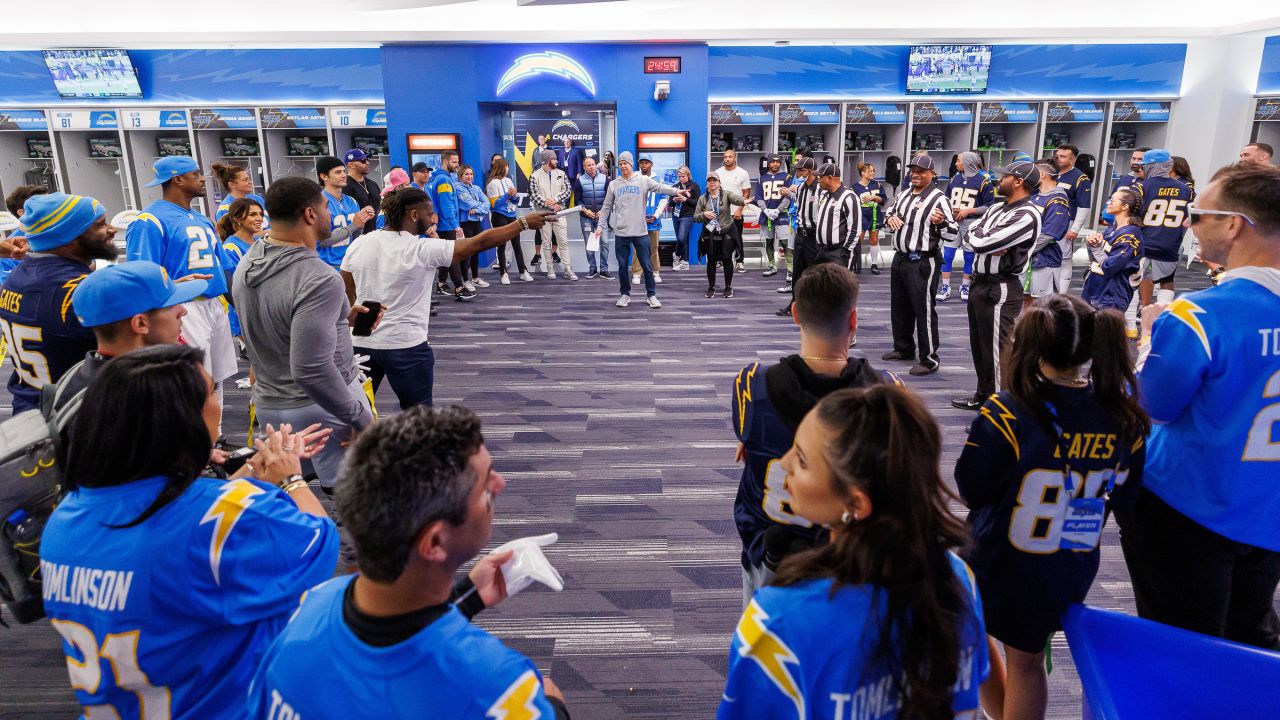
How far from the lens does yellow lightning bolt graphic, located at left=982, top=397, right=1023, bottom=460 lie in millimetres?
1834

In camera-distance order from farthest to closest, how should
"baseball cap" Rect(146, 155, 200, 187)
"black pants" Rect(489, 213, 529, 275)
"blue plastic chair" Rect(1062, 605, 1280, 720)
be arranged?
"black pants" Rect(489, 213, 529, 275) → "baseball cap" Rect(146, 155, 200, 187) → "blue plastic chair" Rect(1062, 605, 1280, 720)

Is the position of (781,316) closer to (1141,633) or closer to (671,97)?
(671,97)

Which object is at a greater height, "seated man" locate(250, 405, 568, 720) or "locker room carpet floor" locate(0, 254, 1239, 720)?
"seated man" locate(250, 405, 568, 720)

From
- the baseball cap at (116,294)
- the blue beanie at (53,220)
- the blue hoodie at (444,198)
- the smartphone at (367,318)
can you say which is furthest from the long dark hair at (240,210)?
the blue hoodie at (444,198)

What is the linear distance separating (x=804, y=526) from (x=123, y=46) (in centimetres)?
1312

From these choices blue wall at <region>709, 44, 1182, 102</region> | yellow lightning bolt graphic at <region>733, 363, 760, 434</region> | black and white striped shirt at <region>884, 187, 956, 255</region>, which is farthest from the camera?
blue wall at <region>709, 44, 1182, 102</region>

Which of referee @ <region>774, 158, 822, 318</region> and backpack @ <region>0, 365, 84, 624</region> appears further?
referee @ <region>774, 158, 822, 318</region>

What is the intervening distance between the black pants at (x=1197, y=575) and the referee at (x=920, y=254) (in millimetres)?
3878

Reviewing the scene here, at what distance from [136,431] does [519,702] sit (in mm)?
825

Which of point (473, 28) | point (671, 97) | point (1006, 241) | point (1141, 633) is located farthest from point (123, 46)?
point (1141, 633)

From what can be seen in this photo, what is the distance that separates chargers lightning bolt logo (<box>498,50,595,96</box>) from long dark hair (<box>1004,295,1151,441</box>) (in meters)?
9.60

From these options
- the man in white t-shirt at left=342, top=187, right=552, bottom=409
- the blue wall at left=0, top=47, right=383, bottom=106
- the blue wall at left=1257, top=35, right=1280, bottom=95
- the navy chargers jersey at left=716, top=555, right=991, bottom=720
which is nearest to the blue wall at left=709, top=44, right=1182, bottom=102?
the blue wall at left=1257, top=35, right=1280, bottom=95

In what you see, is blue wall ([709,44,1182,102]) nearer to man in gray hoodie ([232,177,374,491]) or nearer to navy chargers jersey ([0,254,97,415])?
man in gray hoodie ([232,177,374,491])

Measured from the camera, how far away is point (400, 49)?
10.3 meters
